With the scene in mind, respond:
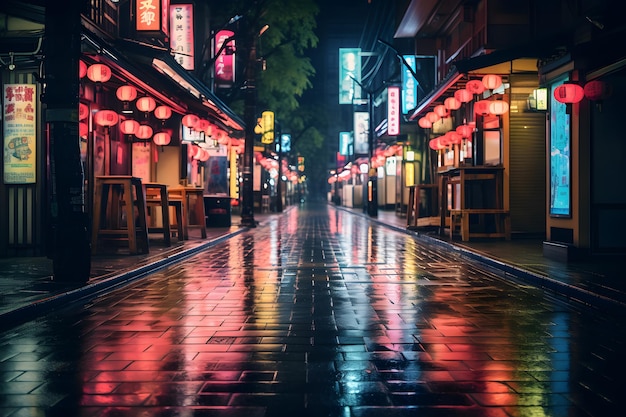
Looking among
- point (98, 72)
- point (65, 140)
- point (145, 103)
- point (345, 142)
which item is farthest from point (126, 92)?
point (345, 142)

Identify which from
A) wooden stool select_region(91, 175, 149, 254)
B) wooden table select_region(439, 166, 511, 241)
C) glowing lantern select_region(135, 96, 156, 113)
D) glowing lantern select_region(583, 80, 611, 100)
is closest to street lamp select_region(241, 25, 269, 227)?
glowing lantern select_region(135, 96, 156, 113)

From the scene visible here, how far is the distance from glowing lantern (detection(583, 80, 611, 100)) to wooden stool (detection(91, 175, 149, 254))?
9284 mm

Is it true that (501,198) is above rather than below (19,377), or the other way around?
above

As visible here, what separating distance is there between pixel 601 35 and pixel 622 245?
13.5ft

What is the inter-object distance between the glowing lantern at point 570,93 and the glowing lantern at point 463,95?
21.9 feet

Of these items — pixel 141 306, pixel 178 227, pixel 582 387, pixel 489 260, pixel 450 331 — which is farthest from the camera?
pixel 178 227

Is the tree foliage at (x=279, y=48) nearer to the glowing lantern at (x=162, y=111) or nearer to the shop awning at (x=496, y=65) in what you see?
the glowing lantern at (x=162, y=111)

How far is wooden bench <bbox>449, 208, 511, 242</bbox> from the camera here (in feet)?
56.7

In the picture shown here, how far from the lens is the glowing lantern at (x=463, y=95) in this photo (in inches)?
744

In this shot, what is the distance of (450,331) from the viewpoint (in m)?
6.66

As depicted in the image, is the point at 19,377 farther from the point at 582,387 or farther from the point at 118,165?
the point at 118,165

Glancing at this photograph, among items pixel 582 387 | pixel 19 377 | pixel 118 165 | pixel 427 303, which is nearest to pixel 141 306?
pixel 19 377

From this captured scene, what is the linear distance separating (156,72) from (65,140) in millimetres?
8513

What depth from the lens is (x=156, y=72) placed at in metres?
17.1
